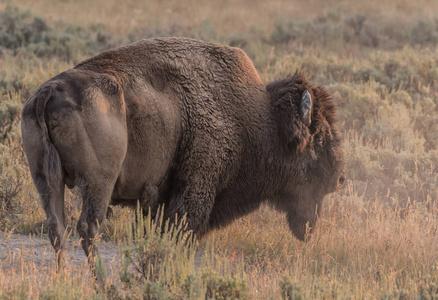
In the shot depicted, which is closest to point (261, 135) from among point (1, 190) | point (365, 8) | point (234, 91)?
point (234, 91)

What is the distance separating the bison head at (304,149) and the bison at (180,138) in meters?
0.01

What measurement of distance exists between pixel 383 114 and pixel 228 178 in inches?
202

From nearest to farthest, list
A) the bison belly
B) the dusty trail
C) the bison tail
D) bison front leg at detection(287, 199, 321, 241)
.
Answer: the bison tail, the bison belly, the dusty trail, bison front leg at detection(287, 199, 321, 241)

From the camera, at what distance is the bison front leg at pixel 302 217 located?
19.5 feet

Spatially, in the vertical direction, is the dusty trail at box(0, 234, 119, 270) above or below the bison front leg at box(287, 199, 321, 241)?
below

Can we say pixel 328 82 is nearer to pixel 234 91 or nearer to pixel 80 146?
pixel 234 91

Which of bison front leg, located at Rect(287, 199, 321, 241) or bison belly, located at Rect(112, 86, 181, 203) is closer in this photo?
bison belly, located at Rect(112, 86, 181, 203)

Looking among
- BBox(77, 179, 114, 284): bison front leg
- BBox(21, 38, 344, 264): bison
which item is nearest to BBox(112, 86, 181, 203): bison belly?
BBox(21, 38, 344, 264): bison

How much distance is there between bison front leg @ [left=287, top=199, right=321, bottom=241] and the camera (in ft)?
19.5

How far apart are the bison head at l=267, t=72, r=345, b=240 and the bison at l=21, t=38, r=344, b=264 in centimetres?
1

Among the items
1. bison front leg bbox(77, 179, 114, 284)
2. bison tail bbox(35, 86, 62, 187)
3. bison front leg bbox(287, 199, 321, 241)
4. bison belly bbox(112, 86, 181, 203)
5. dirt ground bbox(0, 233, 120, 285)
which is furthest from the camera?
bison front leg bbox(287, 199, 321, 241)

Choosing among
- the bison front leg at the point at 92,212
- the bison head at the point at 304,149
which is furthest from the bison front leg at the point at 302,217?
the bison front leg at the point at 92,212

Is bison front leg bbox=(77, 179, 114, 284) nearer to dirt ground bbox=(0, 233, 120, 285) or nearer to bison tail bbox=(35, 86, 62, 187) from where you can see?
bison tail bbox=(35, 86, 62, 187)

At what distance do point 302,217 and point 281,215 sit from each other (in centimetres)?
88
